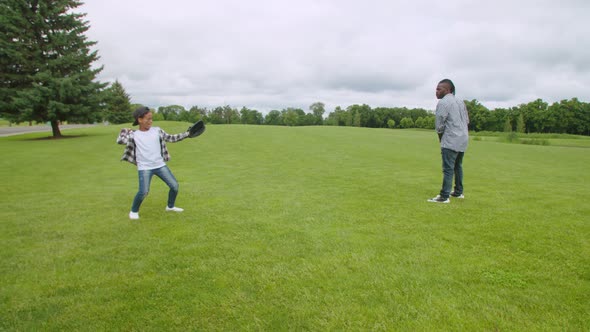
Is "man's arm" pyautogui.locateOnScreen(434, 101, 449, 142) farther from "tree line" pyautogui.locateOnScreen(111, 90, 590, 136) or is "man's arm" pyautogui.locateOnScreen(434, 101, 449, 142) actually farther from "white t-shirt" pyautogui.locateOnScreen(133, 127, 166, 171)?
"tree line" pyautogui.locateOnScreen(111, 90, 590, 136)

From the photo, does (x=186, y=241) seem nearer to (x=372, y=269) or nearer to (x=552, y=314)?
(x=372, y=269)

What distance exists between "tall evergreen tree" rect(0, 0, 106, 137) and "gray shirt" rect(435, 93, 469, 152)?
28.7m

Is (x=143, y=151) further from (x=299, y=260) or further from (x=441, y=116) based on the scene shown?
(x=441, y=116)

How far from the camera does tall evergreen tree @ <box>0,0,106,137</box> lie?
81.4 feet

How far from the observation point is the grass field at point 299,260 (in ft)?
10.2

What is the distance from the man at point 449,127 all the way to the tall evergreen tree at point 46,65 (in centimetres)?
2862

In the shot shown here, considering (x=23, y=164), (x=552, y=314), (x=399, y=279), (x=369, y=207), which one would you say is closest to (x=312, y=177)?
(x=369, y=207)

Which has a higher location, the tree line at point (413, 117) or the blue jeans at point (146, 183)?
the tree line at point (413, 117)

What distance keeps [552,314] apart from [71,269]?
5.59 m

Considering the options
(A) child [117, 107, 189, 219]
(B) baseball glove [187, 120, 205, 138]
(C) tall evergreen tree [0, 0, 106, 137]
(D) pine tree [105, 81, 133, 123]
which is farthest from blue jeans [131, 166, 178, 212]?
(D) pine tree [105, 81, 133, 123]

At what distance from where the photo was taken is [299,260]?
4.27m

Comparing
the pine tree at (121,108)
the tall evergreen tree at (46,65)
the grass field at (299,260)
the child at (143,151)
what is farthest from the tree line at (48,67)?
the pine tree at (121,108)

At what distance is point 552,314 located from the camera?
3.04 metres

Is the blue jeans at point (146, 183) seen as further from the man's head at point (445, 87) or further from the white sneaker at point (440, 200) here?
the man's head at point (445, 87)
